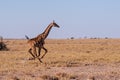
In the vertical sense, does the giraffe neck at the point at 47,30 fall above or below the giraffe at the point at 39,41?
above

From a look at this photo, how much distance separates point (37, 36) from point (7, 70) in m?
4.95

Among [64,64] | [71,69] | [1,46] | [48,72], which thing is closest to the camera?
[48,72]

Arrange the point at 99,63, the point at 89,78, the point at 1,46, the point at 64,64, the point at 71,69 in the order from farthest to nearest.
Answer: the point at 1,46
the point at 99,63
the point at 64,64
the point at 71,69
the point at 89,78

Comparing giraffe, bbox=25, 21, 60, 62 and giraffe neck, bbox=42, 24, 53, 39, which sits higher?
giraffe neck, bbox=42, 24, 53, 39

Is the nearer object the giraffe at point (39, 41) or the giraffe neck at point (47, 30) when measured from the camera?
the giraffe at point (39, 41)

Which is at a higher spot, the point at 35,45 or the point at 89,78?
the point at 35,45

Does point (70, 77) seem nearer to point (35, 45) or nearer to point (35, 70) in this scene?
point (35, 70)

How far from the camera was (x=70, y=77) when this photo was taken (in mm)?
19812

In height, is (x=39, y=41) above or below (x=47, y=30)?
below

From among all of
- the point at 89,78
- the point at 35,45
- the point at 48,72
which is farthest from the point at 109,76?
the point at 35,45

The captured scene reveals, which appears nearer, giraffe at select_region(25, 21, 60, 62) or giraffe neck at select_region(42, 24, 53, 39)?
giraffe at select_region(25, 21, 60, 62)


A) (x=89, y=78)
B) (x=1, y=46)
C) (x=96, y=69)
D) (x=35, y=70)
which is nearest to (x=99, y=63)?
(x=96, y=69)

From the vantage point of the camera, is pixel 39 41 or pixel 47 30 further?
pixel 47 30

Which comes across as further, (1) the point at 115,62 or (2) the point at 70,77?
(1) the point at 115,62
